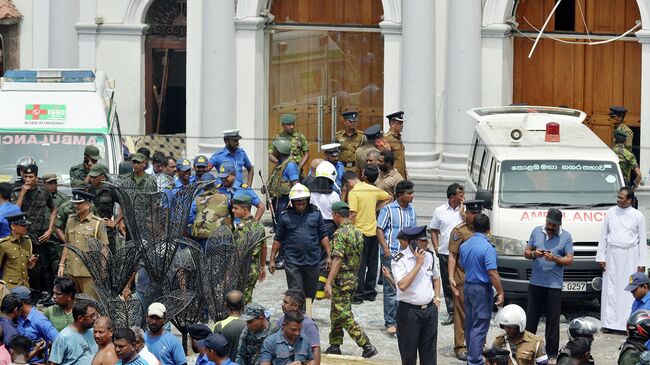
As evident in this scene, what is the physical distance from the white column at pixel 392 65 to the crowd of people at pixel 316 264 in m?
3.10

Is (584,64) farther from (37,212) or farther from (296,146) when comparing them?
(37,212)

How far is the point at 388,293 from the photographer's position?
63.9 feet

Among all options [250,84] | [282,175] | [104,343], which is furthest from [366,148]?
[104,343]

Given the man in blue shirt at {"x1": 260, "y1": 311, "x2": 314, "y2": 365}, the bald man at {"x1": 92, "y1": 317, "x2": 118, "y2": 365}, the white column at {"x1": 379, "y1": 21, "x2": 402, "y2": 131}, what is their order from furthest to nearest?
the white column at {"x1": 379, "y1": 21, "x2": 402, "y2": 131}
the bald man at {"x1": 92, "y1": 317, "x2": 118, "y2": 365}
the man in blue shirt at {"x1": 260, "y1": 311, "x2": 314, "y2": 365}

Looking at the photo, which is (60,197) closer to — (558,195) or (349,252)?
(349,252)

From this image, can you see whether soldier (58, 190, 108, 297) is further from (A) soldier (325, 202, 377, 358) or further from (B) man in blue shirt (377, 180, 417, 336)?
(B) man in blue shirt (377, 180, 417, 336)

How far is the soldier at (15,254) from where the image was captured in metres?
19.1

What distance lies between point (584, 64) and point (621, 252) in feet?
23.4

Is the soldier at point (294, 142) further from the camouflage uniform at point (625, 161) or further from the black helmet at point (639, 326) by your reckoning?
the black helmet at point (639, 326)

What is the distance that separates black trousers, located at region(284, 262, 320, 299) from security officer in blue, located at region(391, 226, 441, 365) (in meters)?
1.91

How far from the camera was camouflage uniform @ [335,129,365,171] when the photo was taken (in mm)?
23016

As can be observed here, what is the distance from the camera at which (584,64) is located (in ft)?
85.4

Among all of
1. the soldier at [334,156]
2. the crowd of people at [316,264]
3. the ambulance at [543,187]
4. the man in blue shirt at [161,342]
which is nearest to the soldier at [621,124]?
the ambulance at [543,187]

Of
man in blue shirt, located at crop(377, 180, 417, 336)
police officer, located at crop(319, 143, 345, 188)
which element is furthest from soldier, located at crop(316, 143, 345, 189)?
man in blue shirt, located at crop(377, 180, 417, 336)
